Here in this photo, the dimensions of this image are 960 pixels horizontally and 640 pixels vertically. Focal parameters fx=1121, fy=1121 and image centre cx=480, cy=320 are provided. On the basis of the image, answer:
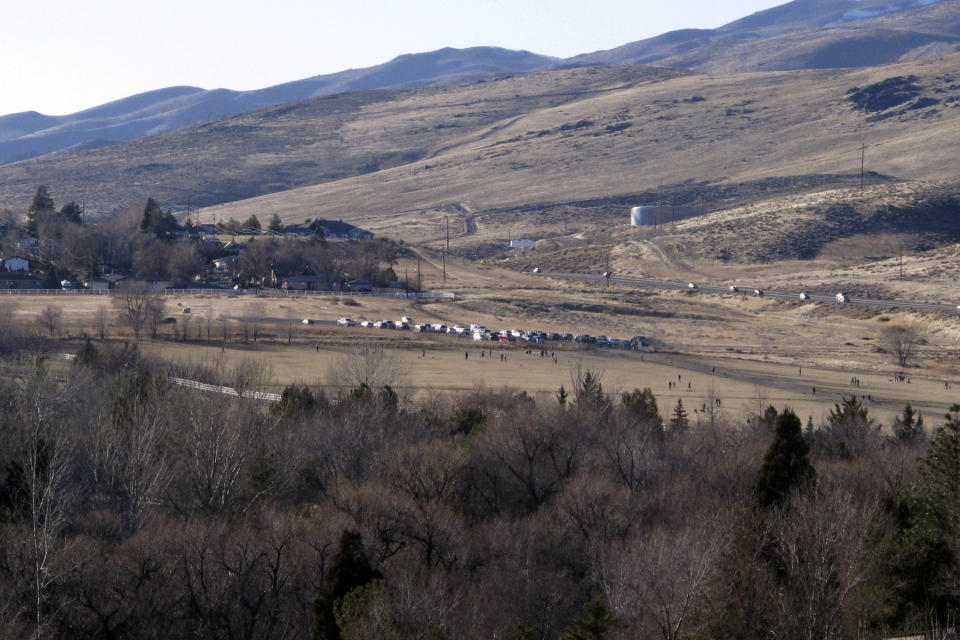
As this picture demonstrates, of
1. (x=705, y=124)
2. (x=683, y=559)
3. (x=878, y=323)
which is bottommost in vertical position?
(x=878, y=323)

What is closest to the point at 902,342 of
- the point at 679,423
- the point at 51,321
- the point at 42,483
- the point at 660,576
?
the point at 679,423

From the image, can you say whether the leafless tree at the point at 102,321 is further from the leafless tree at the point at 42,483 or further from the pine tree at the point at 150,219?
the pine tree at the point at 150,219

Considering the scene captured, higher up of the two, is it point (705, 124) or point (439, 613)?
point (705, 124)

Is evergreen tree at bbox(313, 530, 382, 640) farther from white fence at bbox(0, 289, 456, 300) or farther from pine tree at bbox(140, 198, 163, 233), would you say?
pine tree at bbox(140, 198, 163, 233)

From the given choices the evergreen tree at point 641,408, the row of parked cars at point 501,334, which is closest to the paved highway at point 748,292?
the row of parked cars at point 501,334

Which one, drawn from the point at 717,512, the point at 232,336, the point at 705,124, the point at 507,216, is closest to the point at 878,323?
the point at 232,336

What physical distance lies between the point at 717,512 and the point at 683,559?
17.2 feet

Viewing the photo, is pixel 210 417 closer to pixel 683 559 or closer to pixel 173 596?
pixel 173 596

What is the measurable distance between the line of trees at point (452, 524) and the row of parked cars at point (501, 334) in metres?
31.5

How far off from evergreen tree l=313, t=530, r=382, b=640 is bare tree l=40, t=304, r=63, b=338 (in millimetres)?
46332

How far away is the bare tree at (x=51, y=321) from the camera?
61384 mm

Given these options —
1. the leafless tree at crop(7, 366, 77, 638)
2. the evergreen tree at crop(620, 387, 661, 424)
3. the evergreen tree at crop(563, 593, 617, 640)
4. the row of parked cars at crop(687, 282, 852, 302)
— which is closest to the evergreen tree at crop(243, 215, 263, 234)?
the row of parked cars at crop(687, 282, 852, 302)

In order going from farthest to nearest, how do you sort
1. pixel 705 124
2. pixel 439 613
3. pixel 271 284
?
pixel 705 124
pixel 271 284
pixel 439 613

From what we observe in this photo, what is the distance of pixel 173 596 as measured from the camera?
19625mm
